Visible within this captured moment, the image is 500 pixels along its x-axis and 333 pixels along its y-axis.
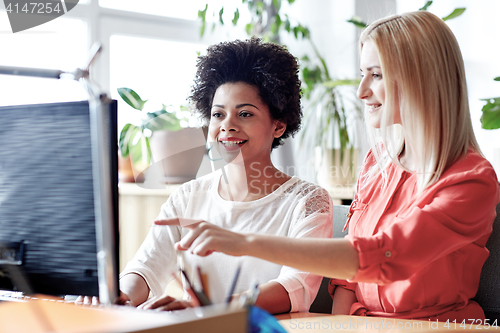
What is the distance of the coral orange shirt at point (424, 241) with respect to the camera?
32.4 inches

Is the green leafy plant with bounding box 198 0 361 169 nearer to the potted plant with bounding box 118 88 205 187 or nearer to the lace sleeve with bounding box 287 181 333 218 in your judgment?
the potted plant with bounding box 118 88 205 187

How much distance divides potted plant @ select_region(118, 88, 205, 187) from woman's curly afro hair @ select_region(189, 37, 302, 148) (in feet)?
1.13

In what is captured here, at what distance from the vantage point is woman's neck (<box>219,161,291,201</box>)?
4.16ft

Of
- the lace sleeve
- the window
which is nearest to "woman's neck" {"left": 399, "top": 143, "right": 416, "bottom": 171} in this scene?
the lace sleeve

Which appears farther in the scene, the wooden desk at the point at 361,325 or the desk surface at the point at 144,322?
the wooden desk at the point at 361,325

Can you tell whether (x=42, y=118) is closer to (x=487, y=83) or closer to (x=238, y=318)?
(x=238, y=318)

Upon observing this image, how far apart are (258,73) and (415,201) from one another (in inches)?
21.1

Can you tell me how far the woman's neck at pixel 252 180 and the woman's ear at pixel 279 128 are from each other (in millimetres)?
118

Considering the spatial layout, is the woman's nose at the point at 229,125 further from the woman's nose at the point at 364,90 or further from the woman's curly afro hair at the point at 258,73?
the woman's nose at the point at 364,90

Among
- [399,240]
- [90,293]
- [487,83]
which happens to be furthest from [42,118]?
[487,83]

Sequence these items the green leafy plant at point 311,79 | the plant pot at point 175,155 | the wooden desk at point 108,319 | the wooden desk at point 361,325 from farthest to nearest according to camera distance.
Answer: the green leafy plant at point 311,79 < the plant pot at point 175,155 < the wooden desk at point 361,325 < the wooden desk at point 108,319

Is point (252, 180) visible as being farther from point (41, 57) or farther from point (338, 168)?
point (41, 57)

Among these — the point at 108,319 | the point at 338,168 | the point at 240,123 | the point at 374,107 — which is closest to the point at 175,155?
the point at 338,168

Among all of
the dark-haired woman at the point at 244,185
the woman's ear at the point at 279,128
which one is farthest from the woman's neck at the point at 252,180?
the woman's ear at the point at 279,128
